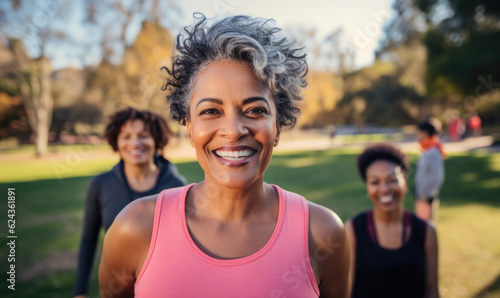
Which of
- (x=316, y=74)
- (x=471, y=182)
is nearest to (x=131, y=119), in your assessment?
(x=471, y=182)

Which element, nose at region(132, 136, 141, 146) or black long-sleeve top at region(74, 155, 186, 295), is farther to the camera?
nose at region(132, 136, 141, 146)

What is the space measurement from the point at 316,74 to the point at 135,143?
115 ft

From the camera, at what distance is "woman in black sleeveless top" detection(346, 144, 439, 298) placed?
2361 millimetres

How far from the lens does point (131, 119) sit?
312 cm

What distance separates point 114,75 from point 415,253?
30061mm

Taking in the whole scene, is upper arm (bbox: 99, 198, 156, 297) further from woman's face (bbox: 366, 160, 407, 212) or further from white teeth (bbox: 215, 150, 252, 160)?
woman's face (bbox: 366, 160, 407, 212)

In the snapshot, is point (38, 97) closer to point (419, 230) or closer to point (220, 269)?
point (419, 230)

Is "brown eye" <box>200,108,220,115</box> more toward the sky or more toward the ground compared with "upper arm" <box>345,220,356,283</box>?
more toward the sky

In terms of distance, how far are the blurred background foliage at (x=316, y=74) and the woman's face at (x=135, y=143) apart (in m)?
0.51

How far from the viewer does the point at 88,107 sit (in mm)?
36938

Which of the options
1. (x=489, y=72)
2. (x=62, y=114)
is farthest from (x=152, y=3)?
(x=489, y=72)

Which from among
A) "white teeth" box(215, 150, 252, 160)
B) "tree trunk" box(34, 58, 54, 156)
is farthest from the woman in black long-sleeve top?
"tree trunk" box(34, 58, 54, 156)

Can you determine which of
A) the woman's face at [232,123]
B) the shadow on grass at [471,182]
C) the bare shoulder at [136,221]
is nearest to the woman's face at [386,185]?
the woman's face at [232,123]

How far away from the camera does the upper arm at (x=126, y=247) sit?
4.57 ft
